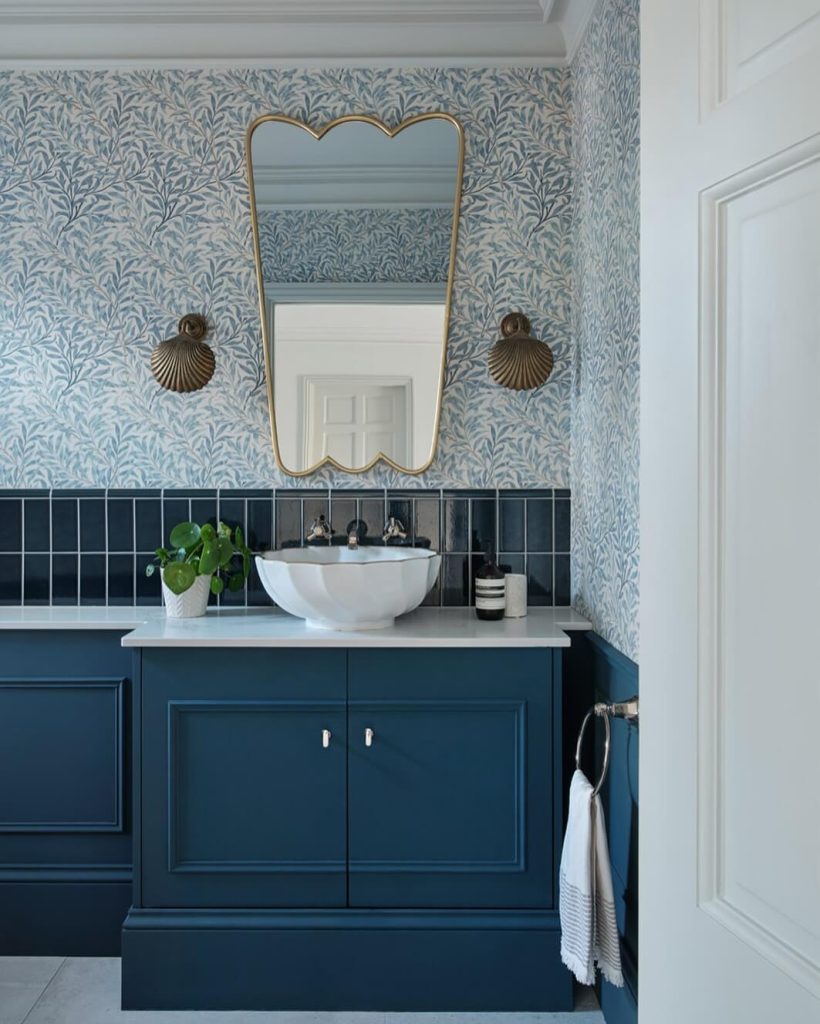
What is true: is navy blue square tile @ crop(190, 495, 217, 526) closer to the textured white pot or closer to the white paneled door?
the textured white pot

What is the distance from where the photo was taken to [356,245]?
2.61 meters

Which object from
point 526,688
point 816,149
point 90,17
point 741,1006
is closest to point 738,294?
point 816,149

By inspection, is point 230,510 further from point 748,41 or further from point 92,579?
point 748,41

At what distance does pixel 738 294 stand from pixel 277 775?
5.71 feet

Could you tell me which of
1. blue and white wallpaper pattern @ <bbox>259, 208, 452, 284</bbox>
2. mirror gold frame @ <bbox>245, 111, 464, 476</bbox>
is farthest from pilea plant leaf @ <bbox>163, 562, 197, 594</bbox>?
blue and white wallpaper pattern @ <bbox>259, 208, 452, 284</bbox>

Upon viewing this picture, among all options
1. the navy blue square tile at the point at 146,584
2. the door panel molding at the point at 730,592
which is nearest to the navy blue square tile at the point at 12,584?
the navy blue square tile at the point at 146,584

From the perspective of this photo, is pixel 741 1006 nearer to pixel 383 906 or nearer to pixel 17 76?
pixel 383 906

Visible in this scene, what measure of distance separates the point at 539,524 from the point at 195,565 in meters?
1.03

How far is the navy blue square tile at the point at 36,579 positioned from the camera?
8.75 feet

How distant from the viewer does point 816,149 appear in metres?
0.66

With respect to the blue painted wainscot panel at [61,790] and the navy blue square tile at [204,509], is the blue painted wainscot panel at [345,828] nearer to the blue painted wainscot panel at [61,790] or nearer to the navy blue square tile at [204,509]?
the blue painted wainscot panel at [61,790]

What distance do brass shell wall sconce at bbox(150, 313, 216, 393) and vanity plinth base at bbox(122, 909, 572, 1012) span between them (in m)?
1.44

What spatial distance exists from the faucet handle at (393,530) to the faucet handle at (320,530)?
169 millimetres

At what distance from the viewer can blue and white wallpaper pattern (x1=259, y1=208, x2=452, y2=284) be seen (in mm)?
2609
